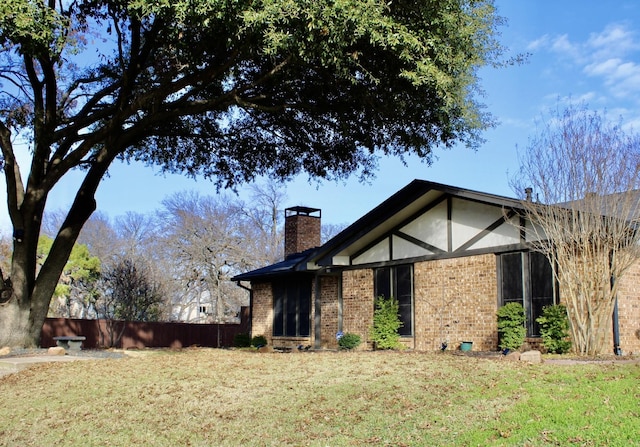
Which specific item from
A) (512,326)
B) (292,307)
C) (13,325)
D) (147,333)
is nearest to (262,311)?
(292,307)

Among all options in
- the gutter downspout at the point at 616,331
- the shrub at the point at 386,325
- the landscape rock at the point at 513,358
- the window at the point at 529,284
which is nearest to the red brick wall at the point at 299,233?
the shrub at the point at 386,325

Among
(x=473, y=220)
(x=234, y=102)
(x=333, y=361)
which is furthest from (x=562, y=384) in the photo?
(x=234, y=102)

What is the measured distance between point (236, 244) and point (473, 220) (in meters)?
26.1

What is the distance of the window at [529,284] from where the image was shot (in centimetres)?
1455

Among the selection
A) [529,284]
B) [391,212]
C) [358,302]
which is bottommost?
[358,302]

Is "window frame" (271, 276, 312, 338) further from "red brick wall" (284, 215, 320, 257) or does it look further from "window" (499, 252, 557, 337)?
"window" (499, 252, 557, 337)

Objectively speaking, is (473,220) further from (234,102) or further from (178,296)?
(178,296)

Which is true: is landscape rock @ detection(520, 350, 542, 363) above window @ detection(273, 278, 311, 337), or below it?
below

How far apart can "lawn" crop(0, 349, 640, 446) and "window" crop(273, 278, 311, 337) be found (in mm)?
8802

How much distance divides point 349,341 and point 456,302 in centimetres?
348

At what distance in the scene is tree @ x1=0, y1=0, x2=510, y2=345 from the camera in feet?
38.3

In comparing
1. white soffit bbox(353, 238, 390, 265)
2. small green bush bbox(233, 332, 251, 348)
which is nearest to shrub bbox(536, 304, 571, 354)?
white soffit bbox(353, 238, 390, 265)

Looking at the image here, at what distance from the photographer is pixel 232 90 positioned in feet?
51.3

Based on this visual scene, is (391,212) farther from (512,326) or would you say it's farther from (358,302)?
(512,326)
